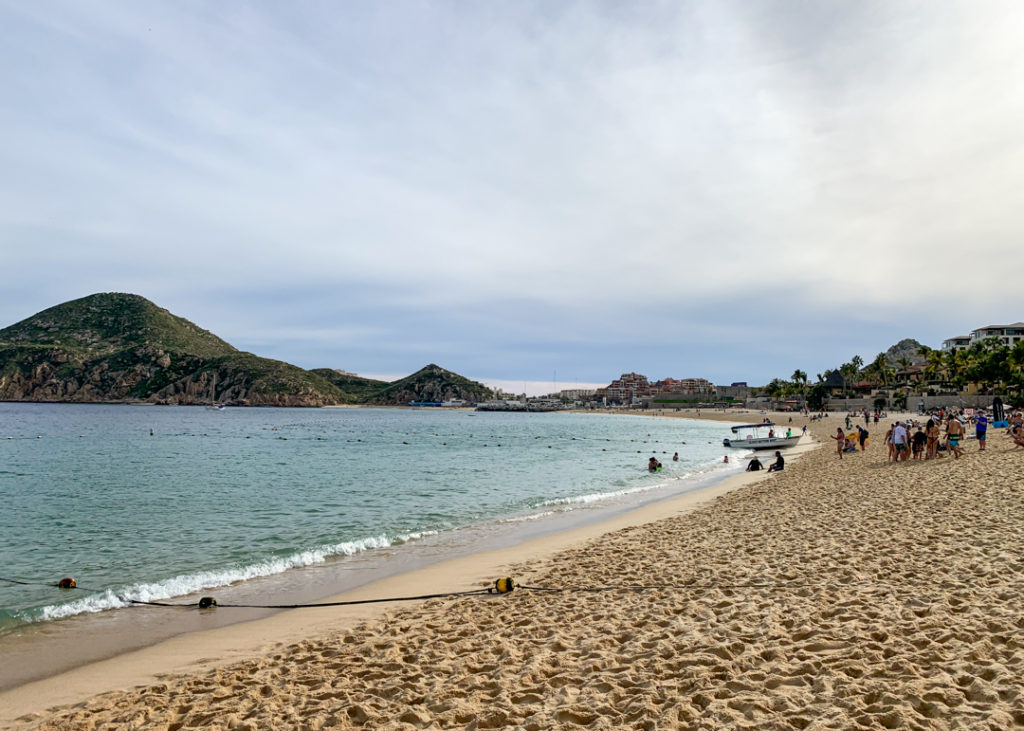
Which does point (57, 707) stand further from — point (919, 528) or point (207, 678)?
point (919, 528)

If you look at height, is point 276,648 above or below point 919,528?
below

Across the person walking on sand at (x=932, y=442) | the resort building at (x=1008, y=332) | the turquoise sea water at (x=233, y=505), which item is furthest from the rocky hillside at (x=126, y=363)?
the resort building at (x=1008, y=332)

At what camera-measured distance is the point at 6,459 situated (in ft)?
111

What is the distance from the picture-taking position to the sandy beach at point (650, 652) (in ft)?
14.6

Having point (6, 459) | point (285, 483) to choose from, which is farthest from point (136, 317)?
point (285, 483)

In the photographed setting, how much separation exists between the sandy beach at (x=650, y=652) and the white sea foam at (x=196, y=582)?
8.46ft

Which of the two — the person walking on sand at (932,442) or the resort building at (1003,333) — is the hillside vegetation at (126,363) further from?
the resort building at (1003,333)

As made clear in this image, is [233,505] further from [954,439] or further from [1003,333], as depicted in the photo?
[1003,333]

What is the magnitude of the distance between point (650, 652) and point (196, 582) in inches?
350

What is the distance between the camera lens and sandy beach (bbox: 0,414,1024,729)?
4.45 m

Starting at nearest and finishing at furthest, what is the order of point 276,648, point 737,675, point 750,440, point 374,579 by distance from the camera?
point 737,675 < point 276,648 < point 374,579 < point 750,440

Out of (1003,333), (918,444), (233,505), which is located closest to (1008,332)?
(1003,333)

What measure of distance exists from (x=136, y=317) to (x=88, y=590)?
608ft

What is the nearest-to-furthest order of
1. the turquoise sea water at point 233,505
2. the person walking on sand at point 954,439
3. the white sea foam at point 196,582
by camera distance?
the white sea foam at point 196,582 < the turquoise sea water at point 233,505 < the person walking on sand at point 954,439
